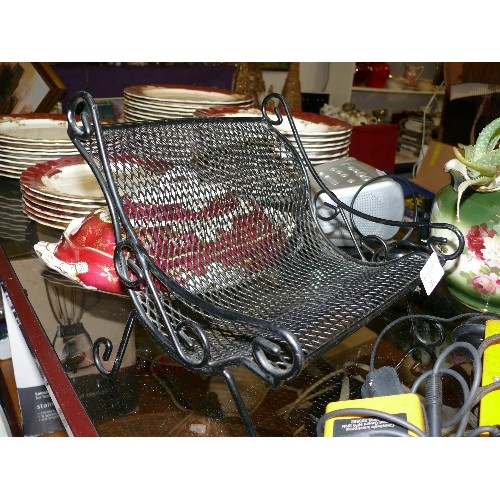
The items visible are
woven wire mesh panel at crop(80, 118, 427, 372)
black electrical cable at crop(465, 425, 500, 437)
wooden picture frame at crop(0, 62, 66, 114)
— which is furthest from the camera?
wooden picture frame at crop(0, 62, 66, 114)

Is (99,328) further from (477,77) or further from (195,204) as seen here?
(477,77)

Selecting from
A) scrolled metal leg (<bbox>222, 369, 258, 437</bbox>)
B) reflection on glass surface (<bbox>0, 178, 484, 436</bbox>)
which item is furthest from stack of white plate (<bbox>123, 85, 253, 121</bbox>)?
scrolled metal leg (<bbox>222, 369, 258, 437</bbox>)

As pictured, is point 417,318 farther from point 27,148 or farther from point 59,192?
point 27,148

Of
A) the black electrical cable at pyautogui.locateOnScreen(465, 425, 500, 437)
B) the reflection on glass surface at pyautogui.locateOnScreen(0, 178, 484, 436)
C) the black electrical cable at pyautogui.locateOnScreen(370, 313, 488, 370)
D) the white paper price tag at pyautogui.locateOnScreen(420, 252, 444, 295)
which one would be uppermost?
the white paper price tag at pyautogui.locateOnScreen(420, 252, 444, 295)

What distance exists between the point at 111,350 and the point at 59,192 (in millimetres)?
319

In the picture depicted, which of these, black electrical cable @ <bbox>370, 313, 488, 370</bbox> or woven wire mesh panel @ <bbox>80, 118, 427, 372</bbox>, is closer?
woven wire mesh panel @ <bbox>80, 118, 427, 372</bbox>

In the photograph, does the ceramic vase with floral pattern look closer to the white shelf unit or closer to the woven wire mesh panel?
the woven wire mesh panel

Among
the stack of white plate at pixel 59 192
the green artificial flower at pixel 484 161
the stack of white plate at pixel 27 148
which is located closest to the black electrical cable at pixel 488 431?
the green artificial flower at pixel 484 161

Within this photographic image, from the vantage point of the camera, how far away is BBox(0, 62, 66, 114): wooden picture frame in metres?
1.65

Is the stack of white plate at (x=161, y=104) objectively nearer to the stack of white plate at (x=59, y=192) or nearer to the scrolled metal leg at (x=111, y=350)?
the stack of white plate at (x=59, y=192)

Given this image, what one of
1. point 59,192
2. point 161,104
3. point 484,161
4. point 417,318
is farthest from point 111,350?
point 161,104

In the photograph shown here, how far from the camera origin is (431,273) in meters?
0.78

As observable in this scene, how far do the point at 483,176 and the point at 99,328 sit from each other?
1.80ft

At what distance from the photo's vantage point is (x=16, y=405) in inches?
40.8
